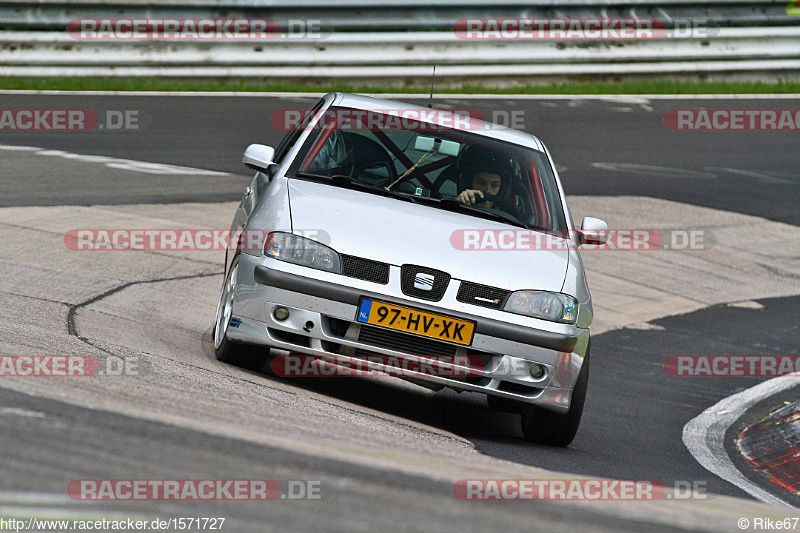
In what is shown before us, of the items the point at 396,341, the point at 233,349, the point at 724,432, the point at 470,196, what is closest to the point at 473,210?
the point at 470,196

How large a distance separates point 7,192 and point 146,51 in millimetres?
7932

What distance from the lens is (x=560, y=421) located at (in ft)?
20.3

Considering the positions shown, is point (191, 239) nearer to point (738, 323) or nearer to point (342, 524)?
point (738, 323)

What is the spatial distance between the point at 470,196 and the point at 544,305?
1.11 metres

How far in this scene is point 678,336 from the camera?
9.70 meters

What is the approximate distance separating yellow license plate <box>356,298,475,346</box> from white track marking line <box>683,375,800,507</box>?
1642 millimetres

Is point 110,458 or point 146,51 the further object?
point 146,51

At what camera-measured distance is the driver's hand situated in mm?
6758

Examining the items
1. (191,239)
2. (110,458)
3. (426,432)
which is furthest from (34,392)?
(191,239)

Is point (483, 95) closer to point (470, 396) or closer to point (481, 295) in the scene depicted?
point (470, 396)

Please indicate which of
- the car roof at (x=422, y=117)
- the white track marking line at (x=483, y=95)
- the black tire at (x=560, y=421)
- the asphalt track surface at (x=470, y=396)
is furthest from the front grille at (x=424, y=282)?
the white track marking line at (x=483, y=95)

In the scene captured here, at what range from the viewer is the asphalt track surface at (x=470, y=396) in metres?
3.37

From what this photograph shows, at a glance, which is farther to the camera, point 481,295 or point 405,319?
point 481,295

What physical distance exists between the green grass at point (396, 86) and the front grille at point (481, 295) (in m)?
13.4
